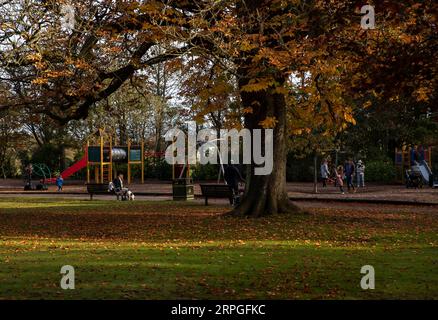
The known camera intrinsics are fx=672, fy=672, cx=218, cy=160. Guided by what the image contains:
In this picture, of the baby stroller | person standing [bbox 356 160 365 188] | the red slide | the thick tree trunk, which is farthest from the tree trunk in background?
the red slide

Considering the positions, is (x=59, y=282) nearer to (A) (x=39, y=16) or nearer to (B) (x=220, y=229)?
(B) (x=220, y=229)

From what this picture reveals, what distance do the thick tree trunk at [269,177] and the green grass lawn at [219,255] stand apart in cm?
68

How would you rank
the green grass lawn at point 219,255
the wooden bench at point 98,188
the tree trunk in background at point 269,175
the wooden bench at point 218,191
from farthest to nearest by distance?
the wooden bench at point 98,188, the wooden bench at point 218,191, the tree trunk in background at point 269,175, the green grass lawn at point 219,255

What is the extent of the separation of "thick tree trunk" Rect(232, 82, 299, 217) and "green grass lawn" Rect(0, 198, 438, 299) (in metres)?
0.68

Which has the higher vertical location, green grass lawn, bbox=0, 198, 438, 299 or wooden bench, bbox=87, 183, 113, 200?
wooden bench, bbox=87, 183, 113, 200

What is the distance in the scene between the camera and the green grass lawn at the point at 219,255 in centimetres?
888

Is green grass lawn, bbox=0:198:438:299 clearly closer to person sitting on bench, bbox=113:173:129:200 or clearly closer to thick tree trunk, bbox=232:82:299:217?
thick tree trunk, bbox=232:82:299:217

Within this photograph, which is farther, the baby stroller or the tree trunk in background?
the baby stroller

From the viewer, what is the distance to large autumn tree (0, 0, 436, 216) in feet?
58.0

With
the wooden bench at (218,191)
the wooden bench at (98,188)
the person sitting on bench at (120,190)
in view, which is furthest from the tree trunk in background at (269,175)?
the wooden bench at (98,188)

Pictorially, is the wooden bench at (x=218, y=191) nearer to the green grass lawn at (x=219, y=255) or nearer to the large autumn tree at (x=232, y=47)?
the green grass lawn at (x=219, y=255)

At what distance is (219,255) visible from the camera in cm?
1252

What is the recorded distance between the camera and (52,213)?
2470 cm
